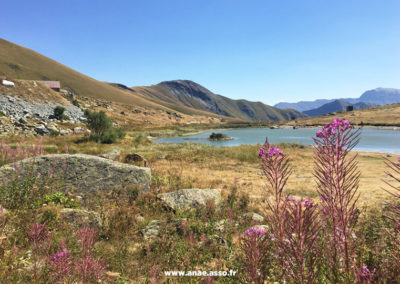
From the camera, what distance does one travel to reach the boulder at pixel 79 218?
5.25 metres

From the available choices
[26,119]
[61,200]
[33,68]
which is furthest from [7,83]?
[33,68]

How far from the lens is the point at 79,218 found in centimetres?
536

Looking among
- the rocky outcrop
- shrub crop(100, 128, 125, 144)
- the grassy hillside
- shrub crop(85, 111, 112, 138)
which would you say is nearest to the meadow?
shrub crop(100, 128, 125, 144)

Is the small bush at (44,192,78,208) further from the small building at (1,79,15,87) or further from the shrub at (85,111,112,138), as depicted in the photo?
the small building at (1,79,15,87)

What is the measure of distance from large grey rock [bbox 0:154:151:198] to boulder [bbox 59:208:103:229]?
1.88 meters

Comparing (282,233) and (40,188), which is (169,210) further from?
(282,233)

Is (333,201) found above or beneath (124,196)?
above

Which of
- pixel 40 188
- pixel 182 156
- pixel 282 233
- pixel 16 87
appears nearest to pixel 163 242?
pixel 282 233

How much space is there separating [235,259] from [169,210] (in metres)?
3.74

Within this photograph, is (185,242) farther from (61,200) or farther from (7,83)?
(7,83)

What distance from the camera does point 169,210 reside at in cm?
726

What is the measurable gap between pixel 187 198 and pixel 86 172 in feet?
12.1

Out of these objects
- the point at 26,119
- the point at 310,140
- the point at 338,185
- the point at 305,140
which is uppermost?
the point at 26,119

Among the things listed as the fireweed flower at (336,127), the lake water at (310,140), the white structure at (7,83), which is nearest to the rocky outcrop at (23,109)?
the white structure at (7,83)
